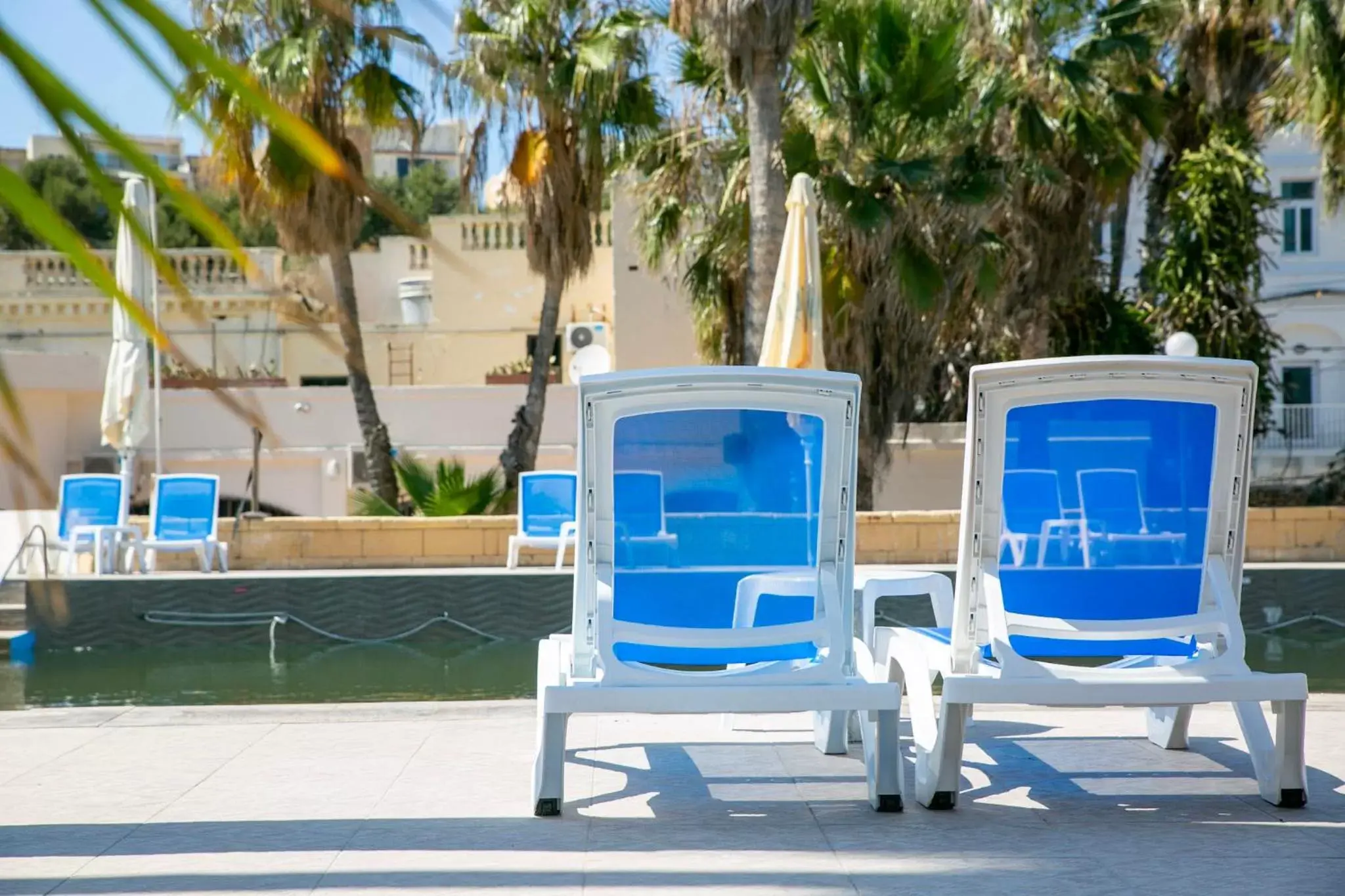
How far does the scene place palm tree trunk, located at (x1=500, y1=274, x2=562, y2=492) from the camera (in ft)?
60.4

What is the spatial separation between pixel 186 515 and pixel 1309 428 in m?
18.6

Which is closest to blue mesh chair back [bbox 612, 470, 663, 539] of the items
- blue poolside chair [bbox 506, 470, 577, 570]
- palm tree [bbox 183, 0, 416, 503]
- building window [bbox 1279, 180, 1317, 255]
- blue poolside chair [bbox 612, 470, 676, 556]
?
blue poolside chair [bbox 612, 470, 676, 556]

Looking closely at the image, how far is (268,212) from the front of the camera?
1700cm

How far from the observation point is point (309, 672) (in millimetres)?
10375

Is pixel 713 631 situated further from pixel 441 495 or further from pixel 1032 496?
pixel 441 495

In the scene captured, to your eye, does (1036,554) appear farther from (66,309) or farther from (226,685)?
(226,685)

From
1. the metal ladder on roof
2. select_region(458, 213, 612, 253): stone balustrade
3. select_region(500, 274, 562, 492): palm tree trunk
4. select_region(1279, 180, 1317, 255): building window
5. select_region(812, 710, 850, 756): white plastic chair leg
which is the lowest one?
select_region(812, 710, 850, 756): white plastic chair leg

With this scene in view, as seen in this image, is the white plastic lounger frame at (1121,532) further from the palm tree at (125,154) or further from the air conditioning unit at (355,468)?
the air conditioning unit at (355,468)

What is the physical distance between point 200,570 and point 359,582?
253cm

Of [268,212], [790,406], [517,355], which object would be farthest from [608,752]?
[517,355]

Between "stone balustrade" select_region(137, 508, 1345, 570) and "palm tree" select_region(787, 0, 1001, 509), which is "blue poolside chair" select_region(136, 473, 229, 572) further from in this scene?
"palm tree" select_region(787, 0, 1001, 509)

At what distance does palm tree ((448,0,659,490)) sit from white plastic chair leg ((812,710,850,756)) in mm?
12446

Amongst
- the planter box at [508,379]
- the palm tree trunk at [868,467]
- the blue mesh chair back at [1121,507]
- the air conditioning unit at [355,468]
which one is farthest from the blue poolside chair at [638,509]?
the planter box at [508,379]

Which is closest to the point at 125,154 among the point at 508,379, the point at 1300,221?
the point at 508,379
